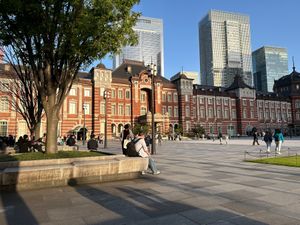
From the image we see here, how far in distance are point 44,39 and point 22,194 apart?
5673 mm

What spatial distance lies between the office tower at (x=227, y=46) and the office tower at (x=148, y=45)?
2725 cm

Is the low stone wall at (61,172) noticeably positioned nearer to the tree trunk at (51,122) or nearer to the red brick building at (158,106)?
the tree trunk at (51,122)

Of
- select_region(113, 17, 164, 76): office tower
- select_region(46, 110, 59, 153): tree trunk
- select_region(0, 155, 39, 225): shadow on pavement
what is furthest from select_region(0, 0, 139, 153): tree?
select_region(113, 17, 164, 76): office tower

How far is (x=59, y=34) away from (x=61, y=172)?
517 cm

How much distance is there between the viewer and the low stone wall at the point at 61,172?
6613 millimetres

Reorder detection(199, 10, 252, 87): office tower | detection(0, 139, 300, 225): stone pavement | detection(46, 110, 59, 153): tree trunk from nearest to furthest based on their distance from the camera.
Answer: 1. detection(0, 139, 300, 225): stone pavement
2. detection(46, 110, 59, 153): tree trunk
3. detection(199, 10, 252, 87): office tower

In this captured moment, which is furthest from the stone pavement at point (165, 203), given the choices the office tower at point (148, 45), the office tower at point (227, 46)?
the office tower at point (227, 46)

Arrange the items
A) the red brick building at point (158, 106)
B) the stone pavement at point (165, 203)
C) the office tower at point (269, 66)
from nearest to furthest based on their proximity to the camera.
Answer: the stone pavement at point (165, 203) < the red brick building at point (158, 106) < the office tower at point (269, 66)

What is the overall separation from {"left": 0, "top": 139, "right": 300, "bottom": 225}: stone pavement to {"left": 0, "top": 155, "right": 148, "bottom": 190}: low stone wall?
334 mm

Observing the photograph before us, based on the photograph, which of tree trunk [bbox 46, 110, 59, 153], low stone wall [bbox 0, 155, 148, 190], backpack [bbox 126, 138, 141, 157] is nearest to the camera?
low stone wall [bbox 0, 155, 148, 190]

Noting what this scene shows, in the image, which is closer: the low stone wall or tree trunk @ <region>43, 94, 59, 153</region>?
the low stone wall

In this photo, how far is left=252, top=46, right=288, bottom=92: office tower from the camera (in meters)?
139

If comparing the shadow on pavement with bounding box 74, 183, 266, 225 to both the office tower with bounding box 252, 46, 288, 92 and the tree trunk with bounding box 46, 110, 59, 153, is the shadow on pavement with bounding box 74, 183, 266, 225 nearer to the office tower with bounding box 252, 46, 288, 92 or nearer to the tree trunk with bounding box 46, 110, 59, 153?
the tree trunk with bounding box 46, 110, 59, 153

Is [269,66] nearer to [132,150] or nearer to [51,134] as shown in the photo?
[132,150]
